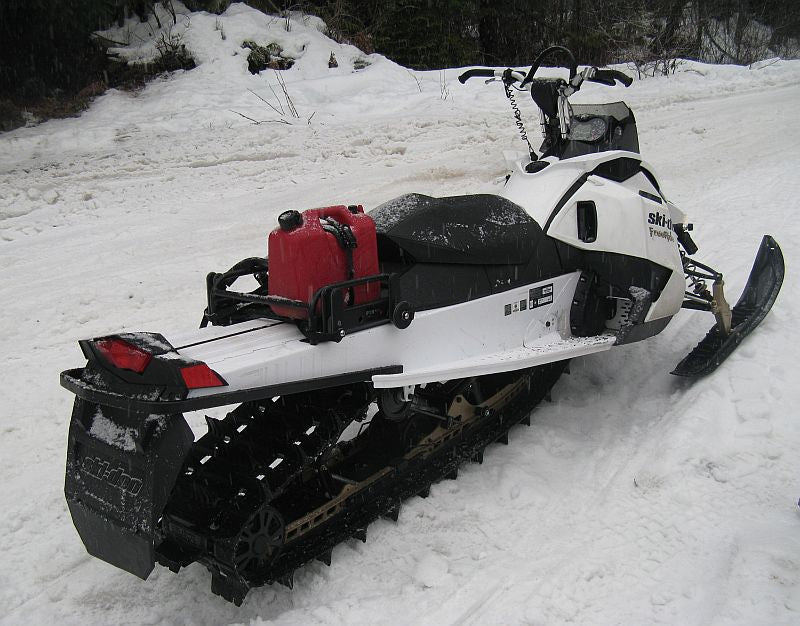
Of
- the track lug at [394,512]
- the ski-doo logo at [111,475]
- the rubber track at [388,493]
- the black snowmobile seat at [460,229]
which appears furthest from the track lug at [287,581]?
the black snowmobile seat at [460,229]

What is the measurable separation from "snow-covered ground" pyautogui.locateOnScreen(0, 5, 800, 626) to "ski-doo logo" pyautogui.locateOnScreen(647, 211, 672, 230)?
0.85 m

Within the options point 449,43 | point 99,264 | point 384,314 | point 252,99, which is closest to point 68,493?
point 384,314

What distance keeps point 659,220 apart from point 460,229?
141 centimetres

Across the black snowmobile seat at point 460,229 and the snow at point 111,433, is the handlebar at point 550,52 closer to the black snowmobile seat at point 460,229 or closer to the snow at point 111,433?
the black snowmobile seat at point 460,229

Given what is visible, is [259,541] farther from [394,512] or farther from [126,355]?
[126,355]

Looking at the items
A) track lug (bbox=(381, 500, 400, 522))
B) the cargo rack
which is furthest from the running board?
track lug (bbox=(381, 500, 400, 522))

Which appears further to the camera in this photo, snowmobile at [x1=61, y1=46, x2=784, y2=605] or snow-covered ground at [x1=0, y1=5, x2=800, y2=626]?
snow-covered ground at [x1=0, y1=5, x2=800, y2=626]

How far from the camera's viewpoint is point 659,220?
13.4ft

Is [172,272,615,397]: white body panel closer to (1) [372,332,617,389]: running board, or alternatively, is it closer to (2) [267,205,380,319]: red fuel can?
(1) [372,332,617,389]: running board

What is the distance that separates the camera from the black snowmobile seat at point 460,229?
10.4ft

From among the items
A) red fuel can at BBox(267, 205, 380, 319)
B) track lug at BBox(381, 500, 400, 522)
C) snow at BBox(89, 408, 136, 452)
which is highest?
red fuel can at BBox(267, 205, 380, 319)

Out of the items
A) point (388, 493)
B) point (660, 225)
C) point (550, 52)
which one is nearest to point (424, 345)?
point (388, 493)

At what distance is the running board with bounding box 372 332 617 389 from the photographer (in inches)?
116

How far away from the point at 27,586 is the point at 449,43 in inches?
524
